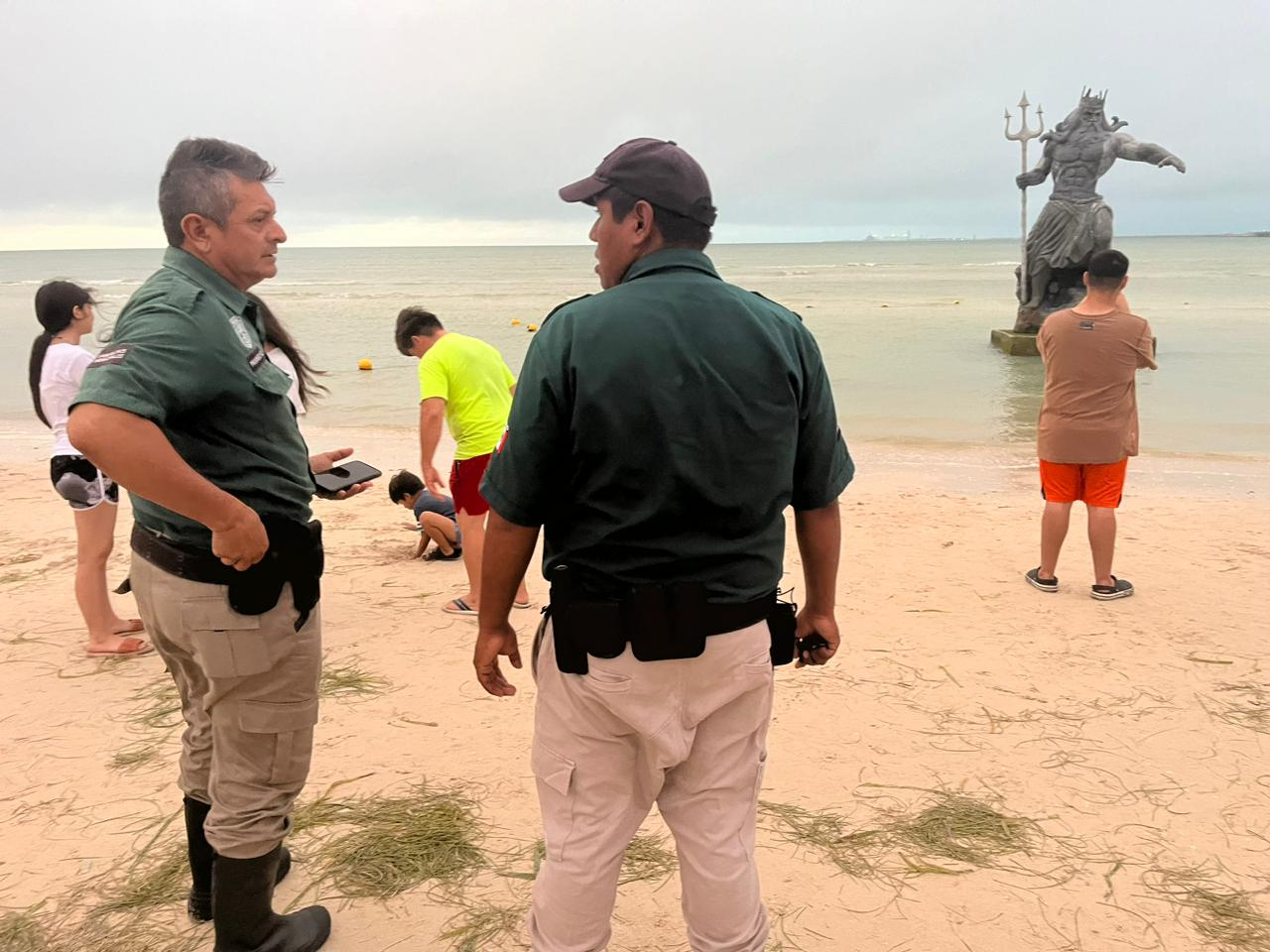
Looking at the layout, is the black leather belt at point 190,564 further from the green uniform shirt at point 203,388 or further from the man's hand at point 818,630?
the man's hand at point 818,630

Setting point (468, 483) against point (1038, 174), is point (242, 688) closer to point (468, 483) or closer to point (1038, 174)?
point (468, 483)

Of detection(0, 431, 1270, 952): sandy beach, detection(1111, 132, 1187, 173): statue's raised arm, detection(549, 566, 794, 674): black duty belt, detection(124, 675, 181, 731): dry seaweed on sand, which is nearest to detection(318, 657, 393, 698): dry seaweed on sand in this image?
detection(0, 431, 1270, 952): sandy beach

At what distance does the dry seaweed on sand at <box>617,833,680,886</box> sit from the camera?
2.89 meters

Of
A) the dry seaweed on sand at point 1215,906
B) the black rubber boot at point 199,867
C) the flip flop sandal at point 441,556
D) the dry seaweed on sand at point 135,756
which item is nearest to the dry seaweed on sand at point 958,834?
the dry seaweed on sand at point 1215,906

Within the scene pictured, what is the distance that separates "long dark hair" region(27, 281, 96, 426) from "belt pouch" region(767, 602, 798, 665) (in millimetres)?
3627

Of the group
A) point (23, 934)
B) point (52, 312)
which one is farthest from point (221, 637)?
point (52, 312)

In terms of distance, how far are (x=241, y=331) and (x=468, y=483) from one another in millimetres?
2810

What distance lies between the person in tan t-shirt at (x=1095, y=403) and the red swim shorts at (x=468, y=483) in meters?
3.04

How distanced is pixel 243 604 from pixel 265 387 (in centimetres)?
52

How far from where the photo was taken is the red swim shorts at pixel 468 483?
4.93 meters

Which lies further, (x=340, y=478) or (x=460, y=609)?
(x=460, y=609)

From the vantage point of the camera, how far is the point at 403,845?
3.04 meters

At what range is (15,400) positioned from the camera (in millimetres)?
16266

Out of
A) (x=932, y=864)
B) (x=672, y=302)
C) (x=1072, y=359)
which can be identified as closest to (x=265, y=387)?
(x=672, y=302)
